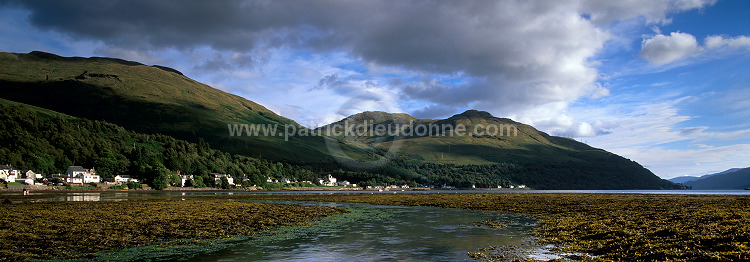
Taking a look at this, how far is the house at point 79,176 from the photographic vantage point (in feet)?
509

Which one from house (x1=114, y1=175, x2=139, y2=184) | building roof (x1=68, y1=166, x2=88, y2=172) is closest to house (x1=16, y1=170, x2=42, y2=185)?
building roof (x1=68, y1=166, x2=88, y2=172)

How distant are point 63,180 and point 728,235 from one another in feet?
598

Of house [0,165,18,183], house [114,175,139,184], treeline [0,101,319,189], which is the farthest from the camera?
house [114,175,139,184]

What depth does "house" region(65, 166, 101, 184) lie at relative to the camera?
155250mm

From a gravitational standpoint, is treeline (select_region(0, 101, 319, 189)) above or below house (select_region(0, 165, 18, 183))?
above

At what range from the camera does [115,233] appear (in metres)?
30.4

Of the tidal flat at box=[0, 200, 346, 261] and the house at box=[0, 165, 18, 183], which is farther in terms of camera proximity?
the house at box=[0, 165, 18, 183]

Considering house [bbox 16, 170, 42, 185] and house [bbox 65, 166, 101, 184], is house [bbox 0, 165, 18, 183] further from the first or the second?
house [bbox 65, 166, 101, 184]

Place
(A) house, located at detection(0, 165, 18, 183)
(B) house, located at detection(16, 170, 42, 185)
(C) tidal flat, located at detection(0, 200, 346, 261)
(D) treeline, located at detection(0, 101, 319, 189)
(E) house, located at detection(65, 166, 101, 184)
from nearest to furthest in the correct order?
(C) tidal flat, located at detection(0, 200, 346, 261), (A) house, located at detection(0, 165, 18, 183), (B) house, located at detection(16, 170, 42, 185), (E) house, located at detection(65, 166, 101, 184), (D) treeline, located at detection(0, 101, 319, 189)

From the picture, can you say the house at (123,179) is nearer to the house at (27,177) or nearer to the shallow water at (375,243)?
the house at (27,177)

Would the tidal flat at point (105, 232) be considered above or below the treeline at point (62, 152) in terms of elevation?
below

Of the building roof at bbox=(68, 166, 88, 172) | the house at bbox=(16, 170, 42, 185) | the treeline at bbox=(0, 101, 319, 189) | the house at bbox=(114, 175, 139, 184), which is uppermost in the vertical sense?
the treeline at bbox=(0, 101, 319, 189)

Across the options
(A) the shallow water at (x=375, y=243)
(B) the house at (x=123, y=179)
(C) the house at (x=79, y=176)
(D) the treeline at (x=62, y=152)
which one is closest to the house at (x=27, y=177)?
(D) the treeline at (x=62, y=152)

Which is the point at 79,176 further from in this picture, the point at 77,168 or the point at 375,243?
the point at 375,243
